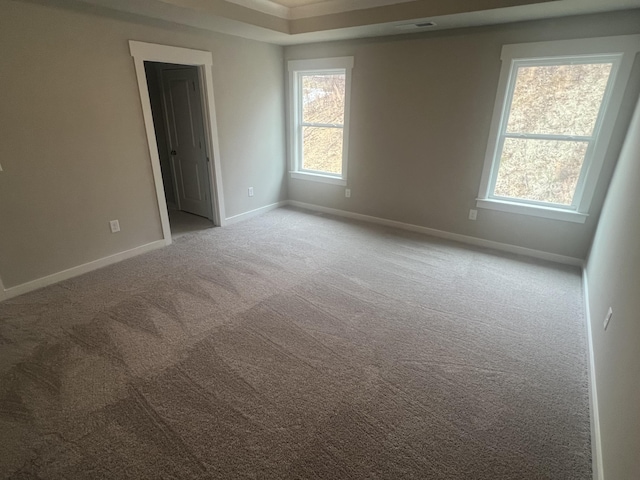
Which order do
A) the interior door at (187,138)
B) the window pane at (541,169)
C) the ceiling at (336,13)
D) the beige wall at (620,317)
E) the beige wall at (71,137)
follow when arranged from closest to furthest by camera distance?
the beige wall at (620,317) → the beige wall at (71,137) → the ceiling at (336,13) → the window pane at (541,169) → the interior door at (187,138)

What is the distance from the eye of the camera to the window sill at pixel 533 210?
330cm

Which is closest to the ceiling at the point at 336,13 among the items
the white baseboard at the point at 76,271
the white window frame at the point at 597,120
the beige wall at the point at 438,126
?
the beige wall at the point at 438,126

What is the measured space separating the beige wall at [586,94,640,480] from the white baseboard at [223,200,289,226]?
412 cm

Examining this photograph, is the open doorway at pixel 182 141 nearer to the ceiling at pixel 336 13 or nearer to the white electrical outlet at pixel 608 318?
the ceiling at pixel 336 13

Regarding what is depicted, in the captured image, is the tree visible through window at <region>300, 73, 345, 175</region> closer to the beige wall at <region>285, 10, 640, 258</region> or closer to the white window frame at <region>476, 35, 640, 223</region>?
the beige wall at <region>285, 10, 640, 258</region>

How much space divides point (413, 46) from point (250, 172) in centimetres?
269

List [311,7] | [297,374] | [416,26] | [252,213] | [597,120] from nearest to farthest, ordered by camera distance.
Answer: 1. [297,374]
2. [597,120]
3. [416,26]
4. [311,7]
5. [252,213]

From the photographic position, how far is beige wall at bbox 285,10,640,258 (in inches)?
129

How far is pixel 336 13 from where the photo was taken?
3.59 metres

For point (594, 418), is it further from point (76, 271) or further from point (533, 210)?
point (76, 271)

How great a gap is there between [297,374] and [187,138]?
389cm

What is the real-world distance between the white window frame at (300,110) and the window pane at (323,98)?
0.26 feet

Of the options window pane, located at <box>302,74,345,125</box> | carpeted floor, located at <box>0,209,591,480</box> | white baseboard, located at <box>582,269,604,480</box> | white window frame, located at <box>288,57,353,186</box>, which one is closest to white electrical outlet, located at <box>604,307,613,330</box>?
white baseboard, located at <box>582,269,604,480</box>

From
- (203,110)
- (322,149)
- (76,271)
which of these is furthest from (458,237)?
(76,271)
